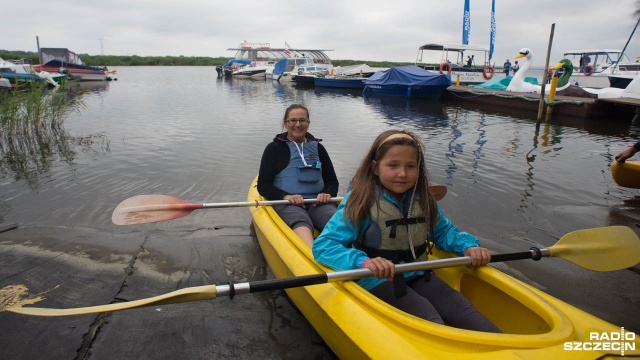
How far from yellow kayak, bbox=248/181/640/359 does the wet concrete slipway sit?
466 mm

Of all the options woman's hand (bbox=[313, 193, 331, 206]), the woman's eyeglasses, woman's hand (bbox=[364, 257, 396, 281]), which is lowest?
woman's hand (bbox=[313, 193, 331, 206])

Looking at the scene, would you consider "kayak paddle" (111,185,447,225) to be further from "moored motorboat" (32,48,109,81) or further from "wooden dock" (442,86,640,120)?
"moored motorboat" (32,48,109,81)

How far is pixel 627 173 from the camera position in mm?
5723

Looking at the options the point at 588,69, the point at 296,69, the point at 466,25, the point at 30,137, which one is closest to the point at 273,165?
the point at 30,137

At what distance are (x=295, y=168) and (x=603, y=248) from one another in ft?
8.35

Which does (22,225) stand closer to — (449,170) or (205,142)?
(205,142)

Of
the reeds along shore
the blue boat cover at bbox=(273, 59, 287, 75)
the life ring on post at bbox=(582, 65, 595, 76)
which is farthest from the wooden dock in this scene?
the blue boat cover at bbox=(273, 59, 287, 75)

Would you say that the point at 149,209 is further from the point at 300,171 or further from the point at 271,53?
the point at 271,53

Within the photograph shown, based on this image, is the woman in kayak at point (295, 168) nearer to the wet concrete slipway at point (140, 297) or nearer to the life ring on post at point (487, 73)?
the wet concrete slipway at point (140, 297)

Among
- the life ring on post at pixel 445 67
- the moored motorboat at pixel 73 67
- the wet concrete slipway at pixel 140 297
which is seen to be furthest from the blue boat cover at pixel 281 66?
the wet concrete slipway at pixel 140 297

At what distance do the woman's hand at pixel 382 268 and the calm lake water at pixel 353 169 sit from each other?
87.9 inches

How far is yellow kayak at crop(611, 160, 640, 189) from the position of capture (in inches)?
222

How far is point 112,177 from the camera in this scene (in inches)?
259

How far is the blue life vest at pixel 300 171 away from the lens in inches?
153
